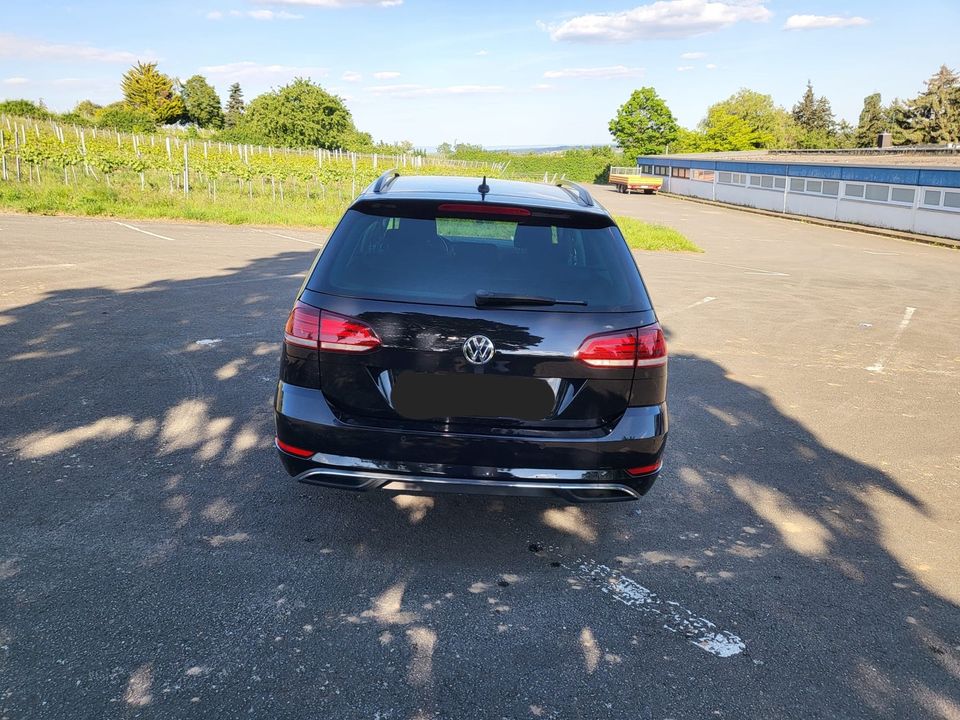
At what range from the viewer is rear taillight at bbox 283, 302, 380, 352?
337cm

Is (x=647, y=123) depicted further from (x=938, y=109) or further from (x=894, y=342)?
(x=894, y=342)

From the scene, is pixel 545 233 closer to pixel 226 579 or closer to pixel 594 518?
pixel 594 518

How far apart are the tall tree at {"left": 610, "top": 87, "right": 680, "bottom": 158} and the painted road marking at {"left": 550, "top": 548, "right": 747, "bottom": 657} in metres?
93.1

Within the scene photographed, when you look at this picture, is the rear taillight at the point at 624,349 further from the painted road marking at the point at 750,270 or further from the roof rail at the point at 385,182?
the painted road marking at the point at 750,270

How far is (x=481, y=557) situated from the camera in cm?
376

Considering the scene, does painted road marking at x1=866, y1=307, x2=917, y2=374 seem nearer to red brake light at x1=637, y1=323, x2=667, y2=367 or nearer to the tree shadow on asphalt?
the tree shadow on asphalt

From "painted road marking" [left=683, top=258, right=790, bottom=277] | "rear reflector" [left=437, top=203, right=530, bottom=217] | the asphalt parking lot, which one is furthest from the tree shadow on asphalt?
"painted road marking" [left=683, top=258, right=790, bottom=277]

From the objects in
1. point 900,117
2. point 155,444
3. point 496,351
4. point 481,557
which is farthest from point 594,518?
point 900,117

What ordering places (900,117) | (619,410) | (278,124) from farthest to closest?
(900,117), (278,124), (619,410)

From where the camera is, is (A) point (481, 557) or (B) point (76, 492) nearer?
(A) point (481, 557)

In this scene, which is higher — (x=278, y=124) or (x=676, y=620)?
(x=278, y=124)

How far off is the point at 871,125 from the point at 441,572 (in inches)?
3984

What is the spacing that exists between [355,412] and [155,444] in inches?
85.9

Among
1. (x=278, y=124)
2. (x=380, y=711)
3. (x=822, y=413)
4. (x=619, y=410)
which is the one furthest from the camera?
(x=278, y=124)
